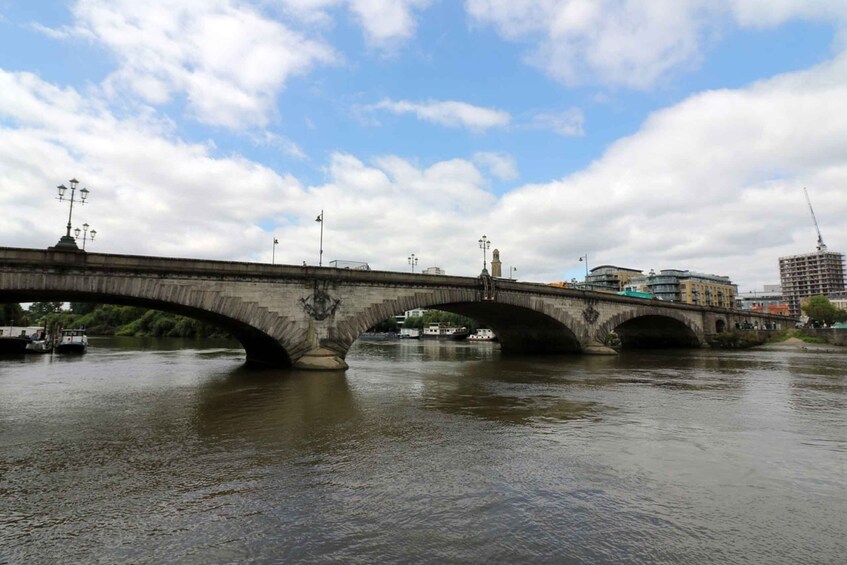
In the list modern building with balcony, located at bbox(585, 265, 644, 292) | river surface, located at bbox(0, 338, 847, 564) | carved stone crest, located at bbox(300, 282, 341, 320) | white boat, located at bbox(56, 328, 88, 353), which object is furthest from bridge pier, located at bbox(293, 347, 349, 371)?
modern building with balcony, located at bbox(585, 265, 644, 292)

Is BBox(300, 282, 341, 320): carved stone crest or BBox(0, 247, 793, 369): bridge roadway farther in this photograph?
BBox(300, 282, 341, 320): carved stone crest

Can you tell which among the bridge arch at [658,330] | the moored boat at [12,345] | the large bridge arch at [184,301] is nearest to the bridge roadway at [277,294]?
the large bridge arch at [184,301]

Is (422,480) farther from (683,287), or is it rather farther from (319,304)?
(683,287)

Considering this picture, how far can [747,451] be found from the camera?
10.9 meters

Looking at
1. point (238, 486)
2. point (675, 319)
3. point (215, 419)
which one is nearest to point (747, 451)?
point (238, 486)

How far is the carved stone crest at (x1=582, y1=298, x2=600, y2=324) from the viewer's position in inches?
1943

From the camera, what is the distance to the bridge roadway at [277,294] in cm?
2381

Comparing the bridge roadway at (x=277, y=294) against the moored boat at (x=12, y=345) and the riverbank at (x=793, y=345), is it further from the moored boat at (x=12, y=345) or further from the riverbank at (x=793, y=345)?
the riverbank at (x=793, y=345)

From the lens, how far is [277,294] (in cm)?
2919

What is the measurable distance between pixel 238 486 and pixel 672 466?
8.58m

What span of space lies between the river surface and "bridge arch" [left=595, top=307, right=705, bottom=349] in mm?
43078

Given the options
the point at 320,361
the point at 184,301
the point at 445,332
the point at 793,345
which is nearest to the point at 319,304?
the point at 320,361

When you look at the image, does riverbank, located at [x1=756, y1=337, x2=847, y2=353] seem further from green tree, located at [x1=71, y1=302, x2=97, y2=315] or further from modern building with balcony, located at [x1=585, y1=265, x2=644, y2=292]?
green tree, located at [x1=71, y1=302, x2=97, y2=315]

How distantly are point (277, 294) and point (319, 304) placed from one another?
2761 mm
